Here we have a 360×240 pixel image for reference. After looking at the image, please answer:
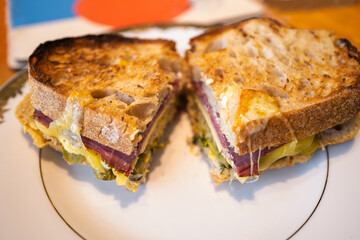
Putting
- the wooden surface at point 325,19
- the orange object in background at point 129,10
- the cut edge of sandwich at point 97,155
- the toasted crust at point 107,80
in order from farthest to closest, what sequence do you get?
1. the orange object in background at point 129,10
2. the wooden surface at point 325,19
3. the cut edge of sandwich at point 97,155
4. the toasted crust at point 107,80

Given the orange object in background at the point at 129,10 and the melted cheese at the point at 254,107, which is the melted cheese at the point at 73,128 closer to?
the melted cheese at the point at 254,107

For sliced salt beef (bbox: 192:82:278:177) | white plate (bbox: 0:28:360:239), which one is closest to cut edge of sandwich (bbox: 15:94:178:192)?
white plate (bbox: 0:28:360:239)

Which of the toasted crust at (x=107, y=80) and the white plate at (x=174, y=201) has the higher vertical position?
the toasted crust at (x=107, y=80)

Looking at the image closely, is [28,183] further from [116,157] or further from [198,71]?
[198,71]

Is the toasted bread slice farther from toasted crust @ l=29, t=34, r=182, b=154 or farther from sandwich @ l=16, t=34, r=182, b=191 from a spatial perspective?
toasted crust @ l=29, t=34, r=182, b=154

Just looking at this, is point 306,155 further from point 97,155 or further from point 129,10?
point 129,10

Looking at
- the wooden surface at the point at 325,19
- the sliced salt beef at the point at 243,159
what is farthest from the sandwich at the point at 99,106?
the wooden surface at the point at 325,19
